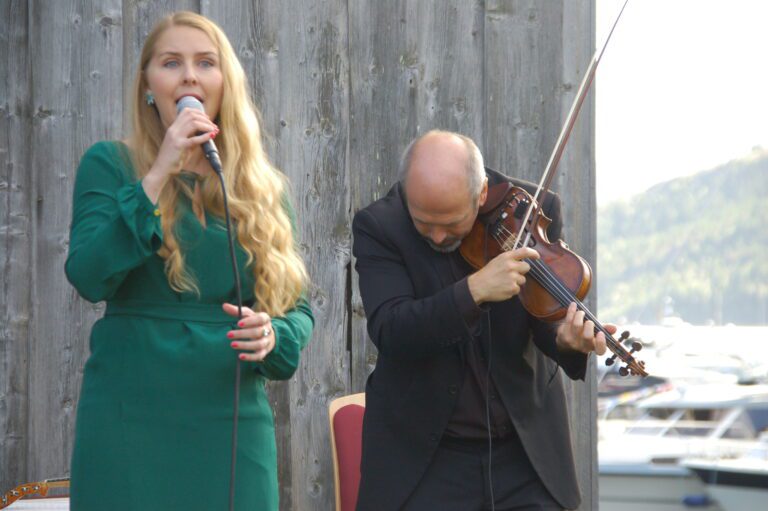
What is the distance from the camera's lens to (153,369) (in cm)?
208

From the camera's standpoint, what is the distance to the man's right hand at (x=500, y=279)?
2.28 metres

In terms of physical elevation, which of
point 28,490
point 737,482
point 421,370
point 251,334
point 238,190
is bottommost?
point 737,482

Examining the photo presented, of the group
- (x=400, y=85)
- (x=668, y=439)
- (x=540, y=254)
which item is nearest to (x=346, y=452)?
(x=540, y=254)

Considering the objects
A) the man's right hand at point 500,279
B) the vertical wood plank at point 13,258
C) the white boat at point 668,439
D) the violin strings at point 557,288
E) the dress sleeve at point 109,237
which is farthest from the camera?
the white boat at point 668,439

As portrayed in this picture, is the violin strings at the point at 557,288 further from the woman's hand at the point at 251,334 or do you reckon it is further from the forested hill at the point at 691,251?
the forested hill at the point at 691,251

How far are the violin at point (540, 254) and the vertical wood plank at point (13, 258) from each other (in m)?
1.80

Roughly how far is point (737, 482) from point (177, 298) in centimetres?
543

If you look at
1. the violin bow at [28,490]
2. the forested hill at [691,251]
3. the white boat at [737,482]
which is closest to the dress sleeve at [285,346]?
the violin bow at [28,490]

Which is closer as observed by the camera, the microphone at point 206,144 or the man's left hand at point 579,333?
the microphone at point 206,144

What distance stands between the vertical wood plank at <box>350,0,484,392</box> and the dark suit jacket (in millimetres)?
1235

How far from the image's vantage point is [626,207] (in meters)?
17.3

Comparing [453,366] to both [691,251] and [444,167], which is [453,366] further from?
[691,251]

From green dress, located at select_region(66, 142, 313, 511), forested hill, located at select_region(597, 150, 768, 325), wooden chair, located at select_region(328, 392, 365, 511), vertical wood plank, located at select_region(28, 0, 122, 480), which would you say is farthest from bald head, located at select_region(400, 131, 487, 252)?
forested hill, located at select_region(597, 150, 768, 325)

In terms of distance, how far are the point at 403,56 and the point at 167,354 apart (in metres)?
2.09
